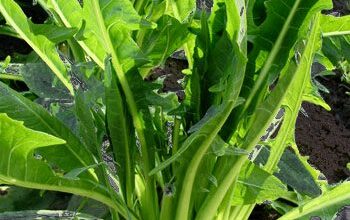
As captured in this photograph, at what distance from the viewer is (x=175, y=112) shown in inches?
48.7

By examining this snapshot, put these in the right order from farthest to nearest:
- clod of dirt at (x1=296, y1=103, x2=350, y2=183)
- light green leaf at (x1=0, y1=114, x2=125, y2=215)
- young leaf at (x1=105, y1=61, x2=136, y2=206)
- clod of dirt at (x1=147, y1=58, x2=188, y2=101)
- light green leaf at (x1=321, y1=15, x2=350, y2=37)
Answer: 1. clod of dirt at (x1=147, y1=58, x2=188, y2=101)
2. clod of dirt at (x1=296, y1=103, x2=350, y2=183)
3. light green leaf at (x1=321, y1=15, x2=350, y2=37)
4. young leaf at (x1=105, y1=61, x2=136, y2=206)
5. light green leaf at (x1=0, y1=114, x2=125, y2=215)

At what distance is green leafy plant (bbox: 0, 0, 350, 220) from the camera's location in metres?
1.13

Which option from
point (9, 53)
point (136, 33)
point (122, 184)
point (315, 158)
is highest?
point (136, 33)

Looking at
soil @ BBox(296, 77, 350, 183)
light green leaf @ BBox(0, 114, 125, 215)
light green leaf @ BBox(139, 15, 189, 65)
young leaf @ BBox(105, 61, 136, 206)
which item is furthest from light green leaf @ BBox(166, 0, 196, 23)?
soil @ BBox(296, 77, 350, 183)

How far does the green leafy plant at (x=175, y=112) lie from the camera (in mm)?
1130

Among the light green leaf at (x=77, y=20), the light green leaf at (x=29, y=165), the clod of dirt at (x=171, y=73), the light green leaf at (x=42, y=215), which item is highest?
the light green leaf at (x=77, y=20)

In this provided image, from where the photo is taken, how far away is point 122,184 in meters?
1.31

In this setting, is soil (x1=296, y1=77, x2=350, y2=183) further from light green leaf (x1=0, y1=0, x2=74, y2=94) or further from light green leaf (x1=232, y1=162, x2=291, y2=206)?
light green leaf (x1=0, y1=0, x2=74, y2=94)

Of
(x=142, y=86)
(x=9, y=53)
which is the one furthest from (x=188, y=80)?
(x=9, y=53)

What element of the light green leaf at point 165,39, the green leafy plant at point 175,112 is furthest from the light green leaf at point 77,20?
the light green leaf at point 165,39

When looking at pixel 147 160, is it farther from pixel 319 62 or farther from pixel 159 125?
pixel 319 62

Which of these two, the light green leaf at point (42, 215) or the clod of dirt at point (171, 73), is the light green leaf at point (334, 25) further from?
A: the clod of dirt at point (171, 73)

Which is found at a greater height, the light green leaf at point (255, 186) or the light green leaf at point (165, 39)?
the light green leaf at point (165, 39)

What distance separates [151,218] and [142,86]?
0.29 meters
